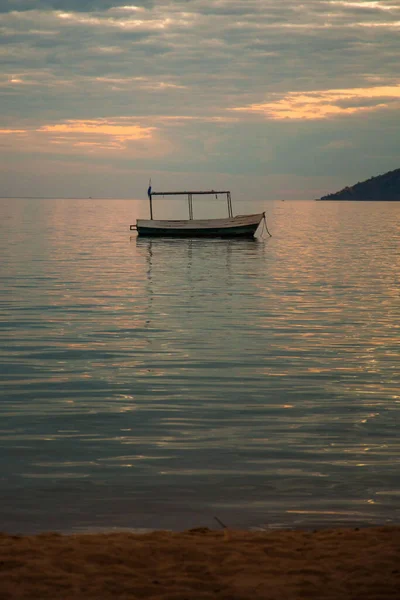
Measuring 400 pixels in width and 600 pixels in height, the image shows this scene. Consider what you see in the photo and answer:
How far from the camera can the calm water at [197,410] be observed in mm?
9156

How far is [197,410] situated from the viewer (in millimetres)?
13234

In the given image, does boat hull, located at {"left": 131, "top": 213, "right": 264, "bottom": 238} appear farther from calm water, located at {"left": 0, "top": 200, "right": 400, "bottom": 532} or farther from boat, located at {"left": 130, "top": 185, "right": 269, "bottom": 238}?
calm water, located at {"left": 0, "top": 200, "right": 400, "bottom": 532}

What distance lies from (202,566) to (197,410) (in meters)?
6.46

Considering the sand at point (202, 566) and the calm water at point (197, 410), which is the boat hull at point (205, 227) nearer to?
the calm water at point (197, 410)

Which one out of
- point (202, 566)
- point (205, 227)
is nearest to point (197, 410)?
point (202, 566)

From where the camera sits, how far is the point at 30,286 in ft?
108

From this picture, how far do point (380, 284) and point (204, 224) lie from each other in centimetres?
3754

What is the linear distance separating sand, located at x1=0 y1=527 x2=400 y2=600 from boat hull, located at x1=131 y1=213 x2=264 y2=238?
63.9 meters

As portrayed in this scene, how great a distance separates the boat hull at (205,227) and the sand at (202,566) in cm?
6387

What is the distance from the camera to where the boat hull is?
71.4m

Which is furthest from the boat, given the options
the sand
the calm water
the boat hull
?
the sand

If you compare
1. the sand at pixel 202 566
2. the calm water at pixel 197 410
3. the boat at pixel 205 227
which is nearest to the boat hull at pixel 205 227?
the boat at pixel 205 227

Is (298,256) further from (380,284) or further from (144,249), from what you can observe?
(380,284)

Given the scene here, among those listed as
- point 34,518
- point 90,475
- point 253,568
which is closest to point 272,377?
point 90,475
